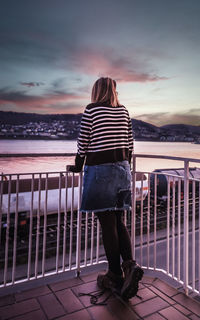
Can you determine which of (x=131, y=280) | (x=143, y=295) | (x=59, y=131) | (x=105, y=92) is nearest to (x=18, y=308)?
(x=131, y=280)

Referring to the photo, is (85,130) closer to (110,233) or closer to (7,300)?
(110,233)

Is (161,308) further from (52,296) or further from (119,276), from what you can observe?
(52,296)

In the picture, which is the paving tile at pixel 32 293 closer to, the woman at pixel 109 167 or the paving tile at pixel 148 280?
the woman at pixel 109 167

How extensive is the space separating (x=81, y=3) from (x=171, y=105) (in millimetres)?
43338

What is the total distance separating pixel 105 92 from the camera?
5.97ft

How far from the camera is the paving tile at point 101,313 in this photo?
1746 mm

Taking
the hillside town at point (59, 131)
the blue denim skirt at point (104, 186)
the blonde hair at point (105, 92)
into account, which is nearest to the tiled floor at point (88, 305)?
the blue denim skirt at point (104, 186)

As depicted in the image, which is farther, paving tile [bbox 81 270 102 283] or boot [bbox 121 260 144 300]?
paving tile [bbox 81 270 102 283]

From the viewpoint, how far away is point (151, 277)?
241cm

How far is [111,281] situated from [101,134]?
4.26 feet

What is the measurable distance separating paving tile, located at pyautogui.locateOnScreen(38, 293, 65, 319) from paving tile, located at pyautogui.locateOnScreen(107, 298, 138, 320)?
40cm

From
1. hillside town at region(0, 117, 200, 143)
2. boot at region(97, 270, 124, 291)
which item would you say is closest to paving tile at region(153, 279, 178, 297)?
boot at region(97, 270, 124, 291)

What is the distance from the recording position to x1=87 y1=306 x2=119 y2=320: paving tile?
68.7 inches

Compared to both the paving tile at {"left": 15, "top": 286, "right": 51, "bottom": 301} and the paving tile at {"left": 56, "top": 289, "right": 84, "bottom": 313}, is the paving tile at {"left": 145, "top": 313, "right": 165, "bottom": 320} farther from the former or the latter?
the paving tile at {"left": 15, "top": 286, "right": 51, "bottom": 301}
